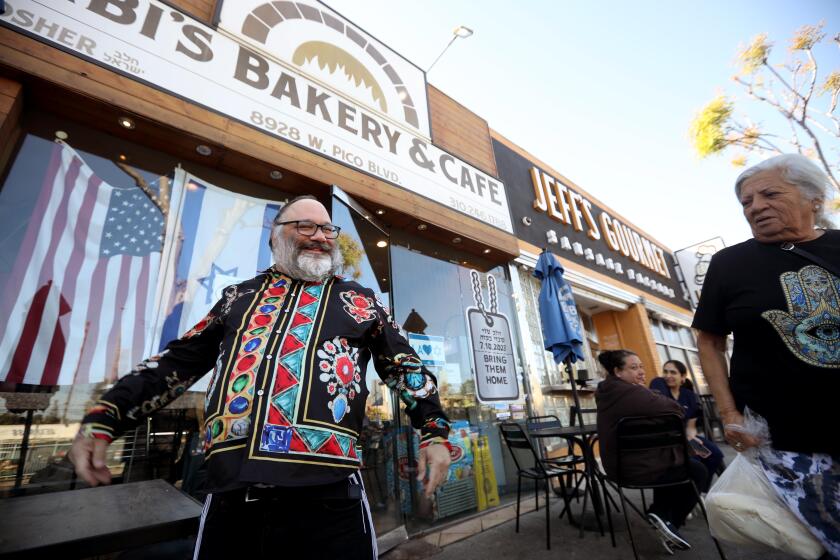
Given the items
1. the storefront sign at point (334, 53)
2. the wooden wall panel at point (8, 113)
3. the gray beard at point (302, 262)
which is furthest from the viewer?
Answer: the storefront sign at point (334, 53)

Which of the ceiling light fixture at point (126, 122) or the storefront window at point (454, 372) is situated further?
the storefront window at point (454, 372)

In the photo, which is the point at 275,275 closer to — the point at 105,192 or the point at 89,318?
the point at 89,318

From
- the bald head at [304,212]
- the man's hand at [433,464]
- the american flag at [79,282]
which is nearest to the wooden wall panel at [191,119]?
the american flag at [79,282]

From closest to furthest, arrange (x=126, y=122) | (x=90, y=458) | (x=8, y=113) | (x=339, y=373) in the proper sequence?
(x=90, y=458) → (x=339, y=373) → (x=8, y=113) → (x=126, y=122)

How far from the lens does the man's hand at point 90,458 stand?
3.06 feet

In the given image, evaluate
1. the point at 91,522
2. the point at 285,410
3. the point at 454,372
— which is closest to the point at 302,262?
the point at 285,410

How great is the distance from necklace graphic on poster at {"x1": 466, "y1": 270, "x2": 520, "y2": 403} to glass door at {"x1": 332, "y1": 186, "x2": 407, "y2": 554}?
1456mm

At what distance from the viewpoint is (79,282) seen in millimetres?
2445

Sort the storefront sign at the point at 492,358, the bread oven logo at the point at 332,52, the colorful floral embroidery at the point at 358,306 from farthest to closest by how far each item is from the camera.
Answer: the storefront sign at the point at 492,358, the bread oven logo at the point at 332,52, the colorful floral embroidery at the point at 358,306

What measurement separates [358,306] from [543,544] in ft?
9.12

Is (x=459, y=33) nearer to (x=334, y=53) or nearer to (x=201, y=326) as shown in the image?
(x=334, y=53)

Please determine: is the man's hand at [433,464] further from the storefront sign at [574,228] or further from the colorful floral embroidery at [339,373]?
the storefront sign at [574,228]

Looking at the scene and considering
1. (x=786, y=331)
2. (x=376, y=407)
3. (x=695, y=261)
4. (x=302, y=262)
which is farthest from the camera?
(x=695, y=261)

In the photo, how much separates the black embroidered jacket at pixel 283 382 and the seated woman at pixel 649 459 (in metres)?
2.11
